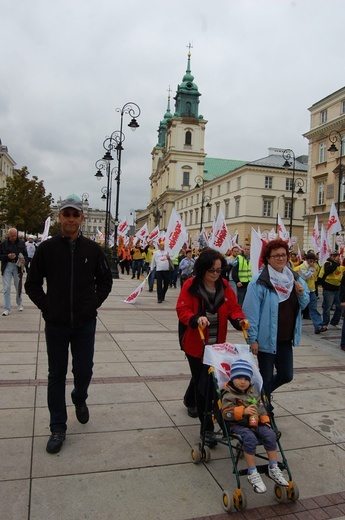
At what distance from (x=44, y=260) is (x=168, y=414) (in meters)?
2.03

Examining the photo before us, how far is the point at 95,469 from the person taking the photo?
3447mm

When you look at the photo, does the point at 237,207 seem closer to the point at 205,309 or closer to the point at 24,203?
the point at 24,203

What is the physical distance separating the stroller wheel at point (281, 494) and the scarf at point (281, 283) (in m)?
1.60

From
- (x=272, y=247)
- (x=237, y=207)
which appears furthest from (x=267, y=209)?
(x=272, y=247)

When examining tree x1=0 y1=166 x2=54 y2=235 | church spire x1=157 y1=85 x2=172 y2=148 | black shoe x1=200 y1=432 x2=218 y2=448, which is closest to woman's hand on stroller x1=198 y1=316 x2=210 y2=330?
black shoe x1=200 y1=432 x2=218 y2=448

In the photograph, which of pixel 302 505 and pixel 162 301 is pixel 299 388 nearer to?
pixel 302 505

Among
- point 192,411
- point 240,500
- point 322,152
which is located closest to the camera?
point 240,500

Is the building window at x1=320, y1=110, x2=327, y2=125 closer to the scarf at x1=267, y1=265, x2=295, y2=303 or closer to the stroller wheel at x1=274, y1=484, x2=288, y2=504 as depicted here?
the scarf at x1=267, y1=265, x2=295, y2=303

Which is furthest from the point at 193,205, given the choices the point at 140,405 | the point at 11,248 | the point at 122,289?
the point at 140,405

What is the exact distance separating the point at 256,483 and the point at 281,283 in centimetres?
175

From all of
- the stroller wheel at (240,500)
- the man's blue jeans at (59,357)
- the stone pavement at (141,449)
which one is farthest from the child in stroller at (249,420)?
the man's blue jeans at (59,357)

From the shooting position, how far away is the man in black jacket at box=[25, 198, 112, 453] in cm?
376

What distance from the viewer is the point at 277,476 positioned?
3.09 m

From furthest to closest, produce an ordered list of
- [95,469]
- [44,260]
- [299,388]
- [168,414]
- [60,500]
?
[299,388] → [168,414] → [44,260] → [95,469] → [60,500]
